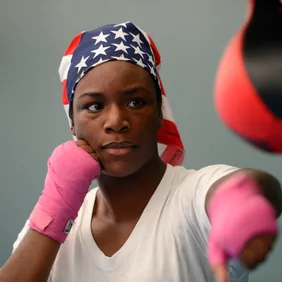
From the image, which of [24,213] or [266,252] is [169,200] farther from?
[24,213]

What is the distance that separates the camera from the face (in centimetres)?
69

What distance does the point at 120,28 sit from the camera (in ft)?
2.56

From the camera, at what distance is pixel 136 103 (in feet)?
2.35

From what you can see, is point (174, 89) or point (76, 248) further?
point (174, 89)

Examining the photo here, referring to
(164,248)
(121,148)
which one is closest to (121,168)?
(121,148)

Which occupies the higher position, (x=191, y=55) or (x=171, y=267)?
(x=191, y=55)

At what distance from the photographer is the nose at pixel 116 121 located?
0.68 meters

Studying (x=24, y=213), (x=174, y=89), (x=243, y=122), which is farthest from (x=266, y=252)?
(x=24, y=213)

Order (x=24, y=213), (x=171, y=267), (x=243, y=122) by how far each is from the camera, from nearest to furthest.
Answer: (x=243, y=122) < (x=171, y=267) < (x=24, y=213)

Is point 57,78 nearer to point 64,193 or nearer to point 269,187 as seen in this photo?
point 64,193

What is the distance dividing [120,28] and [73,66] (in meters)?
0.10

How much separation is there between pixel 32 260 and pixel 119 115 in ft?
0.85

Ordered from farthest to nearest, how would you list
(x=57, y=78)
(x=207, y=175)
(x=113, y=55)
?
(x=57, y=78)
(x=113, y=55)
(x=207, y=175)

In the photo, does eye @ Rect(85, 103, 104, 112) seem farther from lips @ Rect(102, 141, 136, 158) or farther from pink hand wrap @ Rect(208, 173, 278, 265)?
pink hand wrap @ Rect(208, 173, 278, 265)
